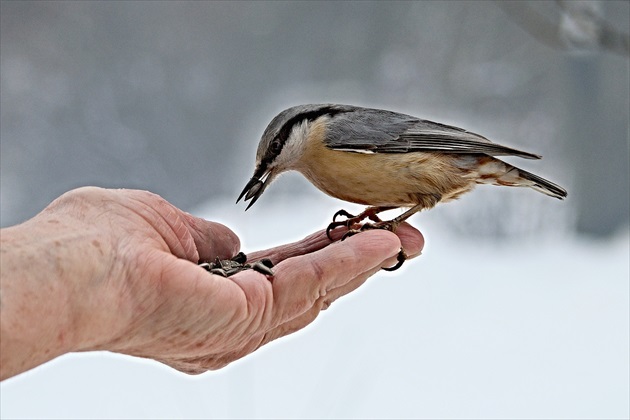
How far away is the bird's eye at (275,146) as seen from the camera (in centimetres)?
165

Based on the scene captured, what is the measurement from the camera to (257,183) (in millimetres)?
1646

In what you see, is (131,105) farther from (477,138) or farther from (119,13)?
(477,138)

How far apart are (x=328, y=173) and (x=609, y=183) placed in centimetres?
128

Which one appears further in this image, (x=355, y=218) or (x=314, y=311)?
(x=355, y=218)

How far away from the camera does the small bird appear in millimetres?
1604

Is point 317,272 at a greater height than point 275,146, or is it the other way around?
point 275,146

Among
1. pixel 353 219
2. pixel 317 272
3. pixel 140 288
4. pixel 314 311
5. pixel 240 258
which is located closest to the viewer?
pixel 140 288

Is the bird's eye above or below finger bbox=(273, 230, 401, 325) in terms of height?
above

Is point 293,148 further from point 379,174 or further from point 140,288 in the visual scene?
point 140,288

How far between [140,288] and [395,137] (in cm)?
70

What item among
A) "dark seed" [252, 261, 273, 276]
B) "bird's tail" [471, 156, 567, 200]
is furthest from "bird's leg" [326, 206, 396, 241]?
"dark seed" [252, 261, 273, 276]

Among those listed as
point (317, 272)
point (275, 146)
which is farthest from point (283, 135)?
point (317, 272)

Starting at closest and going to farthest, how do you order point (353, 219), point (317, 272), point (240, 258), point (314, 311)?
1. point (317, 272)
2. point (314, 311)
3. point (240, 258)
4. point (353, 219)

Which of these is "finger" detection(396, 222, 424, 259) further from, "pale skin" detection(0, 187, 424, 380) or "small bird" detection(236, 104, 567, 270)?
"pale skin" detection(0, 187, 424, 380)
